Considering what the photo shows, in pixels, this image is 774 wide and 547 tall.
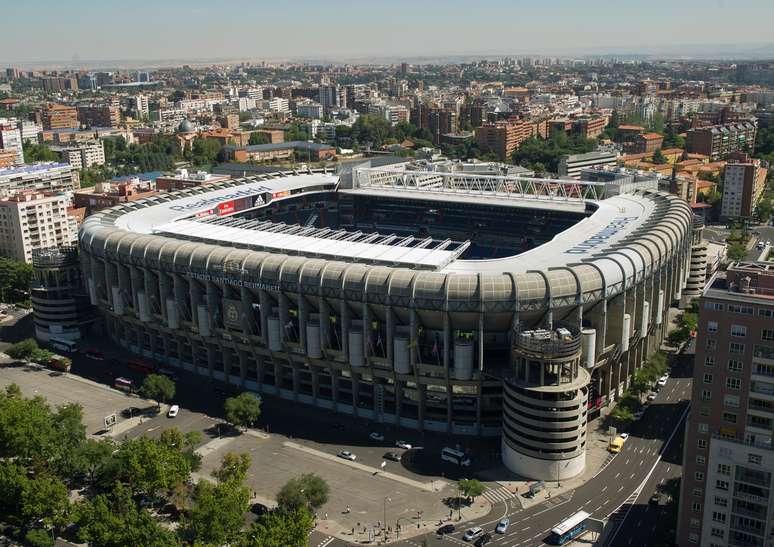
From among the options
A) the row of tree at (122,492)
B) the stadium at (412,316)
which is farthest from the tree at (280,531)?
the stadium at (412,316)

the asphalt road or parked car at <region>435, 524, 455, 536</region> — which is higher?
parked car at <region>435, 524, 455, 536</region>

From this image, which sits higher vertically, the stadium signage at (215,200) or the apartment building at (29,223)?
the stadium signage at (215,200)

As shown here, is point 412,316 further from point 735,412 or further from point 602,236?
point 602,236

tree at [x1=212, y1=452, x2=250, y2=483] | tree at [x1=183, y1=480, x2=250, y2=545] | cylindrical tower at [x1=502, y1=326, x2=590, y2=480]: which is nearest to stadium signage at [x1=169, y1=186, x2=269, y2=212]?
tree at [x1=212, y1=452, x2=250, y2=483]

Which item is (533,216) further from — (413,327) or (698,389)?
(698,389)

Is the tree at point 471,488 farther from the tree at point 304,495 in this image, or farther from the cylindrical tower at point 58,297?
the cylindrical tower at point 58,297

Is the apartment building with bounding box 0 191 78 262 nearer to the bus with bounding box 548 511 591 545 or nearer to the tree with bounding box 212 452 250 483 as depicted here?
the tree with bounding box 212 452 250 483
